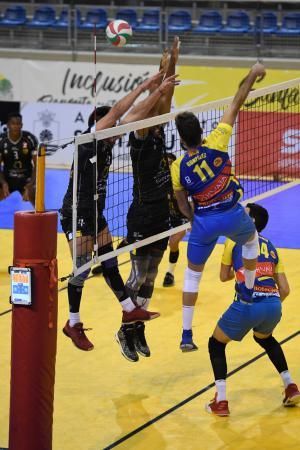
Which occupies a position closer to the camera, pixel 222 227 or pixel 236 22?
pixel 222 227

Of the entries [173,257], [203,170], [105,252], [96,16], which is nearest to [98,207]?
[105,252]

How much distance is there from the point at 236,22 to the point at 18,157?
10.5m

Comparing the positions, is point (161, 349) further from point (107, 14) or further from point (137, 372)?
point (107, 14)

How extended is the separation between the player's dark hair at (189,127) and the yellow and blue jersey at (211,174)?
13 centimetres

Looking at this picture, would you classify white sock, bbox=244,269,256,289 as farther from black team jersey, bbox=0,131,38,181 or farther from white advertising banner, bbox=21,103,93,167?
white advertising banner, bbox=21,103,93,167

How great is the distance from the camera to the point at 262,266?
870 cm

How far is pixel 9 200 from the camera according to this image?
65.5 ft

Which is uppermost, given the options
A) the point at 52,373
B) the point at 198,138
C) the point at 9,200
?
the point at 198,138

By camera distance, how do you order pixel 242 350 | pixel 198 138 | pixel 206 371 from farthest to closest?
pixel 242 350
pixel 206 371
pixel 198 138

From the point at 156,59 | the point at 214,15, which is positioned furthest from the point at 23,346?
the point at 214,15

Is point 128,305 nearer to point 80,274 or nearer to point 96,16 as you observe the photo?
point 80,274

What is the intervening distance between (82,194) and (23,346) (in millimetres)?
2302

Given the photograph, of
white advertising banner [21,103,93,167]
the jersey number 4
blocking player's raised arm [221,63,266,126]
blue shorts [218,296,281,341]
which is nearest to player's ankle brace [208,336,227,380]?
blue shorts [218,296,281,341]

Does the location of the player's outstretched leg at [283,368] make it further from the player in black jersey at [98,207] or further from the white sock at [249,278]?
the player in black jersey at [98,207]
